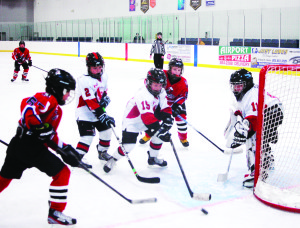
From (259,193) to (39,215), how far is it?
4.88 ft

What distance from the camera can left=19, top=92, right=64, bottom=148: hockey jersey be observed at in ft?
7.08

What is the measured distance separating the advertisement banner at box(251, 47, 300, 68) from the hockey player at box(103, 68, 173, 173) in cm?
822

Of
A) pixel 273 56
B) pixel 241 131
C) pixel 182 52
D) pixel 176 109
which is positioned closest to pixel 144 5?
pixel 182 52

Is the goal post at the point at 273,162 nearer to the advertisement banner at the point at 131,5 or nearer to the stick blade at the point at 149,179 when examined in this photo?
the stick blade at the point at 149,179

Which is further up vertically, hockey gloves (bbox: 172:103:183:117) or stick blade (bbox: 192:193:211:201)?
hockey gloves (bbox: 172:103:183:117)

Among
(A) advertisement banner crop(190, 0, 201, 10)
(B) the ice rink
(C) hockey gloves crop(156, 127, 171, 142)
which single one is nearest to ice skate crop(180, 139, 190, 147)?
(B) the ice rink

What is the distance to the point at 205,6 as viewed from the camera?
16.0 metres

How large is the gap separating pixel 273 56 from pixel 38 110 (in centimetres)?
1009

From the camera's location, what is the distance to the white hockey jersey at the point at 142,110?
309 centimetres

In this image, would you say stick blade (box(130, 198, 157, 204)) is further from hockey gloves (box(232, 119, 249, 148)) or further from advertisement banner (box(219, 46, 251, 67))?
advertisement banner (box(219, 46, 251, 67))

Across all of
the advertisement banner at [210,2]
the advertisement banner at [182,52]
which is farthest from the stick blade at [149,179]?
the advertisement banner at [210,2]

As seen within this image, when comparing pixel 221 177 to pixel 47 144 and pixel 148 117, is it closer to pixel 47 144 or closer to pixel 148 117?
pixel 148 117

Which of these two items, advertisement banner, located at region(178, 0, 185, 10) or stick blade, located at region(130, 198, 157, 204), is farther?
advertisement banner, located at region(178, 0, 185, 10)

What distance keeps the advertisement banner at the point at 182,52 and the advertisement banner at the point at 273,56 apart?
271 centimetres
